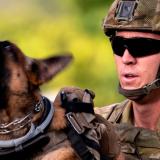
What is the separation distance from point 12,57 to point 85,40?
12.1 meters

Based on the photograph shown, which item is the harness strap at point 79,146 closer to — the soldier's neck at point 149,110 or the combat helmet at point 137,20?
the combat helmet at point 137,20

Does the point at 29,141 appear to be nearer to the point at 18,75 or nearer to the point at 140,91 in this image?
the point at 18,75

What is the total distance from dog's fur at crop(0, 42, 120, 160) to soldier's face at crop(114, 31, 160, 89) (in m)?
1.10

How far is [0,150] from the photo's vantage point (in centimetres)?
376

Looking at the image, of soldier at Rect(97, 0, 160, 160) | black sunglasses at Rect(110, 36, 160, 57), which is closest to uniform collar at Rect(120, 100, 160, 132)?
soldier at Rect(97, 0, 160, 160)

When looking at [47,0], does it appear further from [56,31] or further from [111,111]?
[111,111]

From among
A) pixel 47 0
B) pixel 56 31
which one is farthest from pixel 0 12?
pixel 56 31

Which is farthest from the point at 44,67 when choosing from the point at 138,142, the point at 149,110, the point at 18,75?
the point at 149,110

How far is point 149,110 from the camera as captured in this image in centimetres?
504

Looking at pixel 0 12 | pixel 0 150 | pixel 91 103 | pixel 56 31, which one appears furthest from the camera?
pixel 0 12

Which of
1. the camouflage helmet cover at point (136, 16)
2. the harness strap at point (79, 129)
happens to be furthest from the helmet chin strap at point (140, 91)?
the harness strap at point (79, 129)

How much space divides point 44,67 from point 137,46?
1.17 metres

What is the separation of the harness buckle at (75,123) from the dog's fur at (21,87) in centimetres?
10

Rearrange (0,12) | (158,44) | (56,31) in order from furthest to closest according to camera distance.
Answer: (0,12) → (56,31) → (158,44)
